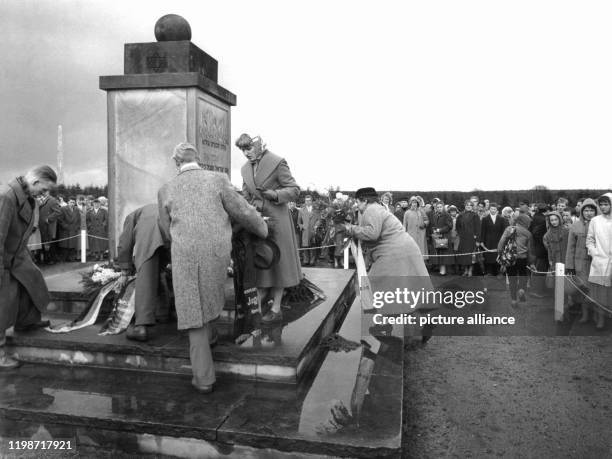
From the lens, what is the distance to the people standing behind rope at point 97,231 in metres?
14.9

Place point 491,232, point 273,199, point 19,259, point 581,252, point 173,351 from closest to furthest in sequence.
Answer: point 173,351 < point 19,259 < point 273,199 < point 581,252 < point 491,232

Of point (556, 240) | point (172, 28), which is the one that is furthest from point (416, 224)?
point (172, 28)

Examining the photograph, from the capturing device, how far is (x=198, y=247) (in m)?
3.95

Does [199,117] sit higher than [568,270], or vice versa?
[199,117]

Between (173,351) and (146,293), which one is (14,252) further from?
(173,351)

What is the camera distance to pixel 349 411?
384 centimetres

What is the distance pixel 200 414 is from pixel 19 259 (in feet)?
7.63

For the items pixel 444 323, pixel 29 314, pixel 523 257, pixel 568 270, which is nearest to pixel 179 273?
pixel 29 314

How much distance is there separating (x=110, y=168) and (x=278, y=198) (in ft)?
7.86

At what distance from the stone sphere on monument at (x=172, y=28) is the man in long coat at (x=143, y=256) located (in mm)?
2639

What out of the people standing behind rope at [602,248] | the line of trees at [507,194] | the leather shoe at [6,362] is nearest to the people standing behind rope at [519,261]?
the people standing behind rope at [602,248]

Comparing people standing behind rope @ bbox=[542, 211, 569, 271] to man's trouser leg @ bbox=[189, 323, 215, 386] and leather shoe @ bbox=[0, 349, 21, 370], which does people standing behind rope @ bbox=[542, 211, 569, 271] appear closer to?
man's trouser leg @ bbox=[189, 323, 215, 386]

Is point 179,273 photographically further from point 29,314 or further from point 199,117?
point 199,117

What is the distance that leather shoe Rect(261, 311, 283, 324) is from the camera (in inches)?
217
